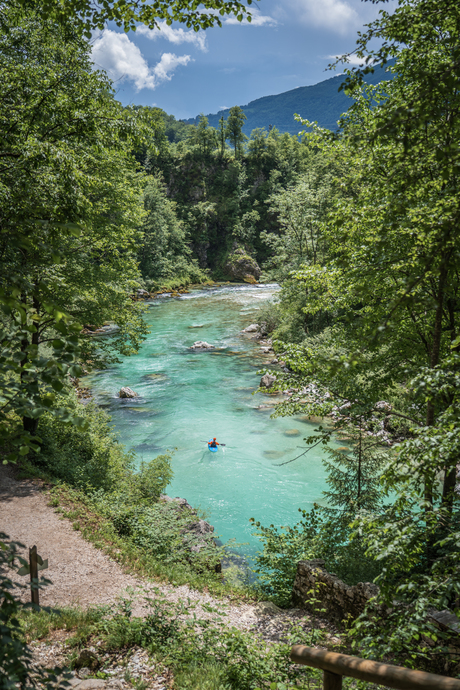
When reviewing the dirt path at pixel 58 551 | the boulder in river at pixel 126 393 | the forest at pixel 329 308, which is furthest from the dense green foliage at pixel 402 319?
the boulder in river at pixel 126 393

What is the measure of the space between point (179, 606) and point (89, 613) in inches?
51.6

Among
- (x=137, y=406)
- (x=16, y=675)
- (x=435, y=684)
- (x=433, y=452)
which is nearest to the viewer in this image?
(x=16, y=675)

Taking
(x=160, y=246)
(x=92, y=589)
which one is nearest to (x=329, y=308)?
(x=92, y=589)

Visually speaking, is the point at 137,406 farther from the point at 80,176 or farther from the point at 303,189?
the point at 303,189

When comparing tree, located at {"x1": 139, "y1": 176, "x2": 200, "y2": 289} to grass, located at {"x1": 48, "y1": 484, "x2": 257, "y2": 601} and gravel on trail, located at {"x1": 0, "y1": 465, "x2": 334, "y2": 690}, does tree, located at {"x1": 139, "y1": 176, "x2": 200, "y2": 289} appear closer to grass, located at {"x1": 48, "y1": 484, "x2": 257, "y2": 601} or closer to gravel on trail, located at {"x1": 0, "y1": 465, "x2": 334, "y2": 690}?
grass, located at {"x1": 48, "y1": 484, "x2": 257, "y2": 601}

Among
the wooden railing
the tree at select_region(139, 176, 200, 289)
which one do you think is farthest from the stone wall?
the tree at select_region(139, 176, 200, 289)

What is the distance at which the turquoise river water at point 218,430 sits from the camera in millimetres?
10695

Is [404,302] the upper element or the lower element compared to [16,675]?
upper

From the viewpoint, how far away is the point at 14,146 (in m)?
5.21

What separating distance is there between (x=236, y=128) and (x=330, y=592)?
70.0m

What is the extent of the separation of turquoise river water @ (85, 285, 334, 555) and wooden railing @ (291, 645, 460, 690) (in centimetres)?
706

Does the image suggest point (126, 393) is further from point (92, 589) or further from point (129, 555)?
point (92, 589)

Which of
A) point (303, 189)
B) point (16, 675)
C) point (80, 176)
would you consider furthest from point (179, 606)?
point (303, 189)

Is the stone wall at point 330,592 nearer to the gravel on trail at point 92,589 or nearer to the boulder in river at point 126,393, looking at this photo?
the gravel on trail at point 92,589
